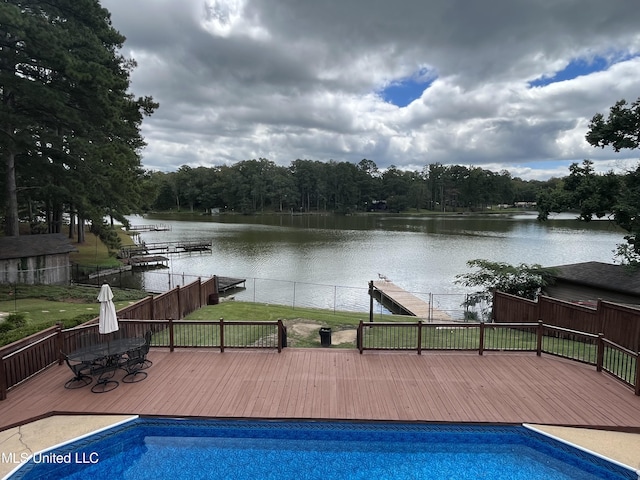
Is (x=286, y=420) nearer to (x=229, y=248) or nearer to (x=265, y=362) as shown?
(x=265, y=362)

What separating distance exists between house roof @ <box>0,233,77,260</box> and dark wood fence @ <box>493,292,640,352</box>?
24.2 meters

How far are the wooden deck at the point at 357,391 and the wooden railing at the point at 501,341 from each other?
1.30 feet

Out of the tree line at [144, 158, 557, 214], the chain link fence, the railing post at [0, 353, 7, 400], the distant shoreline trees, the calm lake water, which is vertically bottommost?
the chain link fence

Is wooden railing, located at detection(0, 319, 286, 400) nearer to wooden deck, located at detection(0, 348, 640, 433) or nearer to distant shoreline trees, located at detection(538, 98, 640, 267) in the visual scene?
wooden deck, located at detection(0, 348, 640, 433)

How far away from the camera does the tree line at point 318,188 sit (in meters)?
114

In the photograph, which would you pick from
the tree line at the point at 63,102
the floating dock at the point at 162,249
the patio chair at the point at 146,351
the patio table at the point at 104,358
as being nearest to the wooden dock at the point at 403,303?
the patio chair at the point at 146,351

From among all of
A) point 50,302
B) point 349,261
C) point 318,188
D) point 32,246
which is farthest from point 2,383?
point 318,188

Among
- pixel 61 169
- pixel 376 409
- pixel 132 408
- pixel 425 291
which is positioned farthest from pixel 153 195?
pixel 376 409

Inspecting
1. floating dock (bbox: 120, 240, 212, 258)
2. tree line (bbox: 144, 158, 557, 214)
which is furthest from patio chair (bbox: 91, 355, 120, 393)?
tree line (bbox: 144, 158, 557, 214)

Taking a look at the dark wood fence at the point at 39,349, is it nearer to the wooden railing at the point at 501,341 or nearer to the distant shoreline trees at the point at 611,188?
the wooden railing at the point at 501,341

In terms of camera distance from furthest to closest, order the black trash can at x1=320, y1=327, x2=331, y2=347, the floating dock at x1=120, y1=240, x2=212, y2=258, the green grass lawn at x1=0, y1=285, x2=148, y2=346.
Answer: the floating dock at x1=120, y1=240, x2=212, y2=258 < the green grass lawn at x1=0, y1=285, x2=148, y2=346 < the black trash can at x1=320, y1=327, x2=331, y2=347

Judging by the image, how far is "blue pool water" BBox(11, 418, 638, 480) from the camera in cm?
Result: 573

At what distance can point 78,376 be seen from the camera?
304 inches

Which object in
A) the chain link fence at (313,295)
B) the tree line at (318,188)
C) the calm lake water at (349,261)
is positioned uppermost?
the tree line at (318,188)
